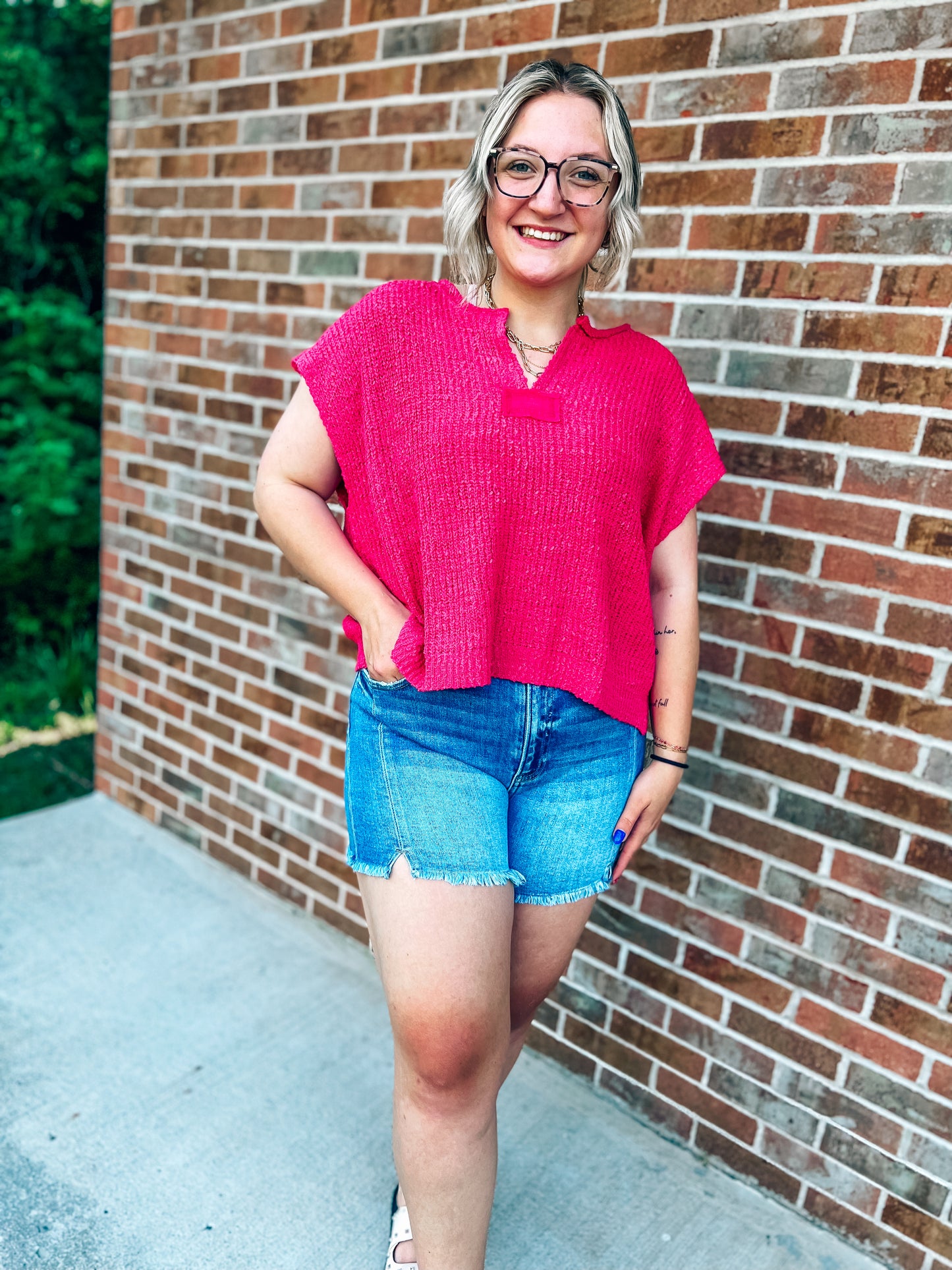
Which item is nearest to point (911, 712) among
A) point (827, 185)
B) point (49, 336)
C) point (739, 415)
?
point (739, 415)

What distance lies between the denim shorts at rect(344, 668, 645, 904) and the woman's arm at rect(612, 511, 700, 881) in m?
0.06

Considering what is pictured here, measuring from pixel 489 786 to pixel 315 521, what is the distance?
19.3 inches

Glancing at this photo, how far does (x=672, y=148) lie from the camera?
2057 millimetres

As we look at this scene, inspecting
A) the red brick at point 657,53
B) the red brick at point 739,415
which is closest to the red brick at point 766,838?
the red brick at point 739,415

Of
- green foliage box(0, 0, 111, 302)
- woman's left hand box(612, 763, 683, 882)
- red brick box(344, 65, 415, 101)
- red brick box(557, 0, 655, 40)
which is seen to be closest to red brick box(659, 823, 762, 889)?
woman's left hand box(612, 763, 683, 882)

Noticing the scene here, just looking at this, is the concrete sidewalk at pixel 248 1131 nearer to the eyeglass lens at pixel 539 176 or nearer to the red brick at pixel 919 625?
the red brick at pixel 919 625

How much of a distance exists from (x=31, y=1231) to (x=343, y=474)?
157 cm

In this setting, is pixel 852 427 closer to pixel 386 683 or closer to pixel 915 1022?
pixel 386 683

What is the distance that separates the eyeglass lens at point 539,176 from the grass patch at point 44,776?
287 centimetres

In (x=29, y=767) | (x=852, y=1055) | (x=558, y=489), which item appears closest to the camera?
(x=558, y=489)

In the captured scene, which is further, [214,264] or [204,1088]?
[214,264]

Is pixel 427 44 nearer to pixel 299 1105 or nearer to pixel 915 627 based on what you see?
pixel 915 627

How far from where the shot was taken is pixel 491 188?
150cm

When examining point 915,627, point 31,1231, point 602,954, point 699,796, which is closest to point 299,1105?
point 31,1231
